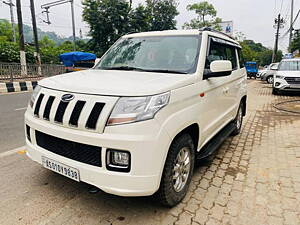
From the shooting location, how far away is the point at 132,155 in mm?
1924

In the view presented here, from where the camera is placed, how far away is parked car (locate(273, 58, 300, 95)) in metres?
10.9

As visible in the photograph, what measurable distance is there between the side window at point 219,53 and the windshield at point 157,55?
0.78 ft

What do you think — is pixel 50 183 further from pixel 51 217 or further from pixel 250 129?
pixel 250 129

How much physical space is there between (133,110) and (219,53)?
2272mm

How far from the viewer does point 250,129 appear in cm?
571

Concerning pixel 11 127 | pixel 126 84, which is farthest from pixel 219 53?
pixel 11 127

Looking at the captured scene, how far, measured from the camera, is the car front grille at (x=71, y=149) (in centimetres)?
203

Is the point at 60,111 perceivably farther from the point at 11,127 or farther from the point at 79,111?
the point at 11,127

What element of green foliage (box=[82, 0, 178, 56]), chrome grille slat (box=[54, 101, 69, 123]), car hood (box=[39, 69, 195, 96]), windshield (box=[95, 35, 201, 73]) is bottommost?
chrome grille slat (box=[54, 101, 69, 123])

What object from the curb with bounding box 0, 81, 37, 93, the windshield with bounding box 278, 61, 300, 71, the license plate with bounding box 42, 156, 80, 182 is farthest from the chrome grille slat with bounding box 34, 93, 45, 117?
the windshield with bounding box 278, 61, 300, 71

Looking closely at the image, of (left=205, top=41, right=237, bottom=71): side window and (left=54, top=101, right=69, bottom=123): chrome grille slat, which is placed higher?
(left=205, top=41, right=237, bottom=71): side window

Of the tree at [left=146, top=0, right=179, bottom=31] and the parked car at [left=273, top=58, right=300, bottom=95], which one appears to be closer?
the parked car at [left=273, top=58, right=300, bottom=95]

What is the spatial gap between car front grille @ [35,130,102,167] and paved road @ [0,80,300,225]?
61 centimetres

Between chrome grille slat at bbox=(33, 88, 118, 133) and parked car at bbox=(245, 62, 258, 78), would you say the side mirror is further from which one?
parked car at bbox=(245, 62, 258, 78)
